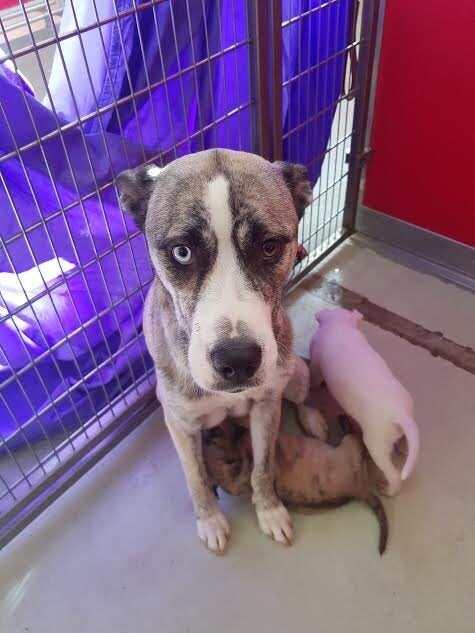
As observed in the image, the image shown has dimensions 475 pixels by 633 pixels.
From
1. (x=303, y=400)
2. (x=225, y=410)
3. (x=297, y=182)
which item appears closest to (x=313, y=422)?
(x=303, y=400)

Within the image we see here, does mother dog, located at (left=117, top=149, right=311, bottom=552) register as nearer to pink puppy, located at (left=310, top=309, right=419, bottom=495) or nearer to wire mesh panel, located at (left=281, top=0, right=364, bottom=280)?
pink puppy, located at (left=310, top=309, right=419, bottom=495)

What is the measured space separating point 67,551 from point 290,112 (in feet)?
5.21

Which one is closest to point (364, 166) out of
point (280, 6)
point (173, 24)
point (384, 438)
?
point (280, 6)

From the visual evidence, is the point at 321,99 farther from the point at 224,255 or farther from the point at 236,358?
the point at 236,358

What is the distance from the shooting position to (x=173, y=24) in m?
1.45

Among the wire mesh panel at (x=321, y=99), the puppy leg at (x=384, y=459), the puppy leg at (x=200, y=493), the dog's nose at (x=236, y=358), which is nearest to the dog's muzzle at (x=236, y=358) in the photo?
the dog's nose at (x=236, y=358)

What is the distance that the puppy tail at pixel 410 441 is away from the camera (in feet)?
4.66

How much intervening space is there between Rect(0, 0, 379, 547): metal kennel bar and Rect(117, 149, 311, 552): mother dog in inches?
10.5

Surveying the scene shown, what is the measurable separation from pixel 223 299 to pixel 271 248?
0.16m

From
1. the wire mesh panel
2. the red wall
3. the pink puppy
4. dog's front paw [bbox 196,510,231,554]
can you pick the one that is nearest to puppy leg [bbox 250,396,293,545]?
dog's front paw [bbox 196,510,231,554]

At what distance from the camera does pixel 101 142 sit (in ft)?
4.74

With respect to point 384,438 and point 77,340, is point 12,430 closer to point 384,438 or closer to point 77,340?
point 77,340

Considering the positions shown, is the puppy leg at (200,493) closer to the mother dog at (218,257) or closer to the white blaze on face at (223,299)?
the mother dog at (218,257)

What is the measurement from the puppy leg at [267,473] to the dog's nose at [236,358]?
0.41m
